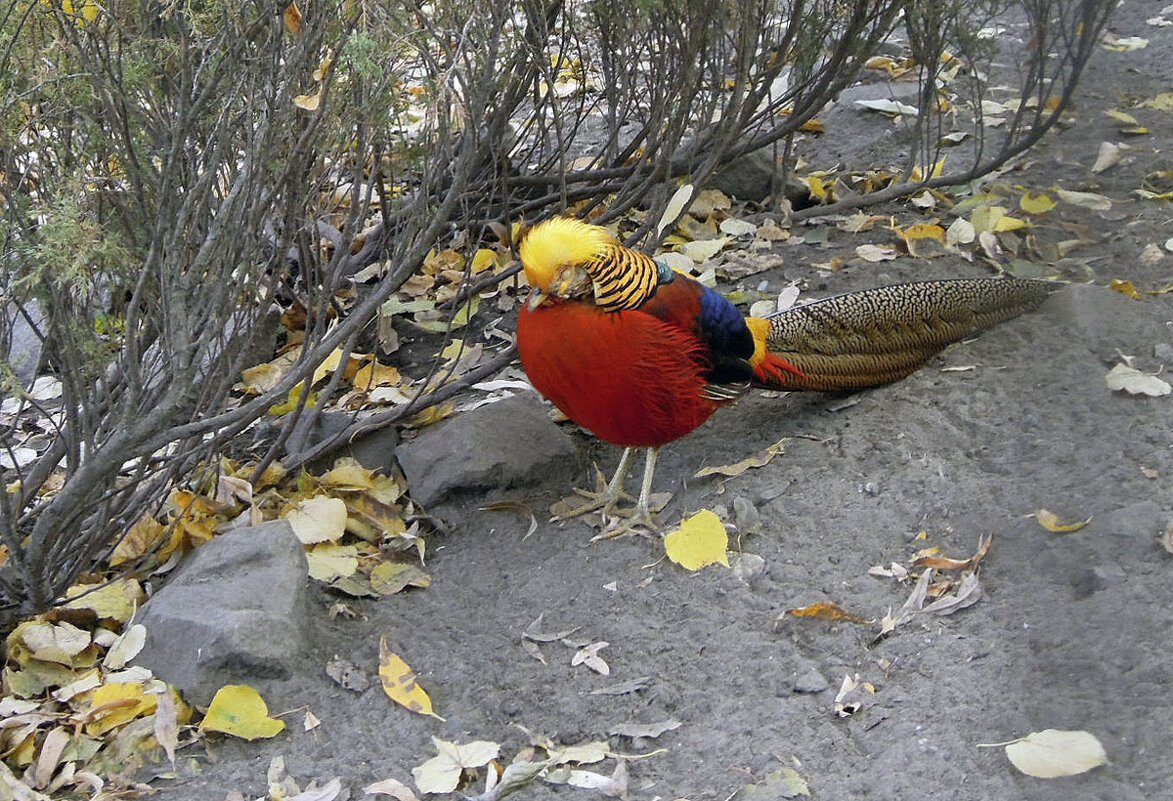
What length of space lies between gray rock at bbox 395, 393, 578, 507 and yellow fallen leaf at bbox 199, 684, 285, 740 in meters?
0.95

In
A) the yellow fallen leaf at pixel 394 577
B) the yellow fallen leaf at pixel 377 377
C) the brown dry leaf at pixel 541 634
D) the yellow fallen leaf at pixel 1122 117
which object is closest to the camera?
the yellow fallen leaf at pixel 1122 117

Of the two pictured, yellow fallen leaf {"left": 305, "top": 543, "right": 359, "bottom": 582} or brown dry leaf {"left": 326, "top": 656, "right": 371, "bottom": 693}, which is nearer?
brown dry leaf {"left": 326, "top": 656, "right": 371, "bottom": 693}

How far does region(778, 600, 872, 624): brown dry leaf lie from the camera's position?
2.45 metres

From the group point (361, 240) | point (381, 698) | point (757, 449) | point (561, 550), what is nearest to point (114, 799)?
point (381, 698)

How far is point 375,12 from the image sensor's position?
2.21 metres

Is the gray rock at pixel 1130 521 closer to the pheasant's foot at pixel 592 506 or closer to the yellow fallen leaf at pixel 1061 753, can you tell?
the yellow fallen leaf at pixel 1061 753

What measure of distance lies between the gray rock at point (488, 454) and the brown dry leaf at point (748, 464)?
417 mm

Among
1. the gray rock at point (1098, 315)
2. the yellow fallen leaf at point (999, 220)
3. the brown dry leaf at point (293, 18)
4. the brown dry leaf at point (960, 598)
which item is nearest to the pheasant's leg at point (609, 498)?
the brown dry leaf at point (960, 598)

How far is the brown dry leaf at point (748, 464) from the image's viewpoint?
3.17 metres

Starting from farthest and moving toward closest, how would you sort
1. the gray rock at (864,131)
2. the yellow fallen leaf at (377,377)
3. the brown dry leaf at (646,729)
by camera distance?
the gray rock at (864,131), the yellow fallen leaf at (377,377), the brown dry leaf at (646,729)

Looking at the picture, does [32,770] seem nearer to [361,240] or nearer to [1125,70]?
[1125,70]

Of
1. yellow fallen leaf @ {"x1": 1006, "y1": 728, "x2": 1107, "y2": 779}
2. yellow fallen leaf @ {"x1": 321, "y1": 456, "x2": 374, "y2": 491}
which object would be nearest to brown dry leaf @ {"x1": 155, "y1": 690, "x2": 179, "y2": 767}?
yellow fallen leaf @ {"x1": 321, "y1": 456, "x2": 374, "y2": 491}

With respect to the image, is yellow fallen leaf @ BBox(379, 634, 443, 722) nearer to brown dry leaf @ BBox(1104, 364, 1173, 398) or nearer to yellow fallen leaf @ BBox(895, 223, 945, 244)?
brown dry leaf @ BBox(1104, 364, 1173, 398)

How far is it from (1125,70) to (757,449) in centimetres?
242
